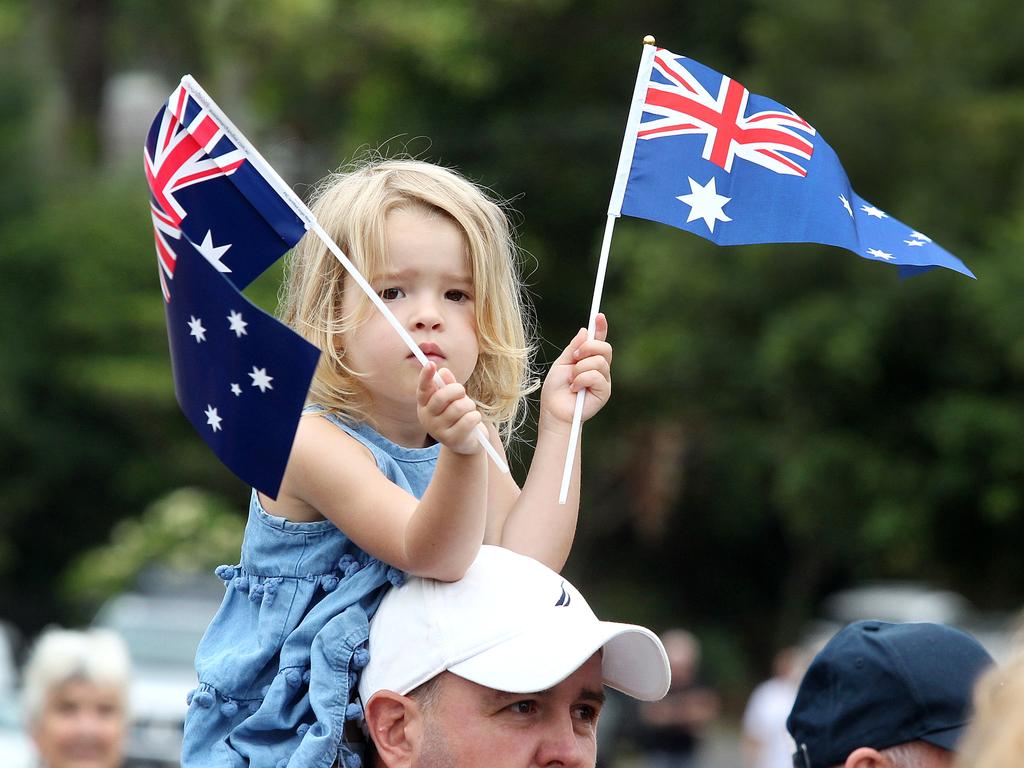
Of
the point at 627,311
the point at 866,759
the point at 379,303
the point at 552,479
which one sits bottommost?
the point at 627,311

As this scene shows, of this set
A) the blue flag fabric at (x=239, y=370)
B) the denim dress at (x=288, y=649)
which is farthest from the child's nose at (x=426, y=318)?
the blue flag fabric at (x=239, y=370)

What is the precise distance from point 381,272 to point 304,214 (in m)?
0.16

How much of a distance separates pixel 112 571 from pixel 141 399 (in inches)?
156

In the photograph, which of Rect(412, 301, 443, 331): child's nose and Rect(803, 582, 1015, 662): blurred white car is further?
Rect(803, 582, 1015, 662): blurred white car

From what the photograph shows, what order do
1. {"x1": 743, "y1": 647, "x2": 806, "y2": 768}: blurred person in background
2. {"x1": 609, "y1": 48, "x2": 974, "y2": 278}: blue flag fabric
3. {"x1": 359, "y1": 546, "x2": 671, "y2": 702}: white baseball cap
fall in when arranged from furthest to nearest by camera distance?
1. {"x1": 743, "y1": 647, "x2": 806, "y2": 768}: blurred person in background
2. {"x1": 609, "y1": 48, "x2": 974, "y2": 278}: blue flag fabric
3. {"x1": 359, "y1": 546, "x2": 671, "y2": 702}: white baseball cap

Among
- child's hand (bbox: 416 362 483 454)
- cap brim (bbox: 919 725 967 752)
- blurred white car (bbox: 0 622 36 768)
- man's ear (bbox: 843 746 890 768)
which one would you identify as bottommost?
blurred white car (bbox: 0 622 36 768)

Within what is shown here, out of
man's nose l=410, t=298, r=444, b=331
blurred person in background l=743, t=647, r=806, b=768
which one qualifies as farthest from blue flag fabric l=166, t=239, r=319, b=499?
blurred person in background l=743, t=647, r=806, b=768

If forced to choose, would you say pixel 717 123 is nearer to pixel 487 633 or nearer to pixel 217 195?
pixel 217 195

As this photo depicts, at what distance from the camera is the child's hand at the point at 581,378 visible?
116 inches

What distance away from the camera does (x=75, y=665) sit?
6.39 meters

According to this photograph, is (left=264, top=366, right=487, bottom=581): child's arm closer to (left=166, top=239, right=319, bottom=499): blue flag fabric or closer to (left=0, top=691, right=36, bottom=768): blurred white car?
(left=166, top=239, right=319, bottom=499): blue flag fabric

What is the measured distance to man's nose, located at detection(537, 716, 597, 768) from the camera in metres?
2.61

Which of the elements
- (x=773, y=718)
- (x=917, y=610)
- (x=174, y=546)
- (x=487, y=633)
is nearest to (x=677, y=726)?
(x=773, y=718)

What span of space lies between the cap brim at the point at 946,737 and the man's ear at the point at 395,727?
1.00 meters
